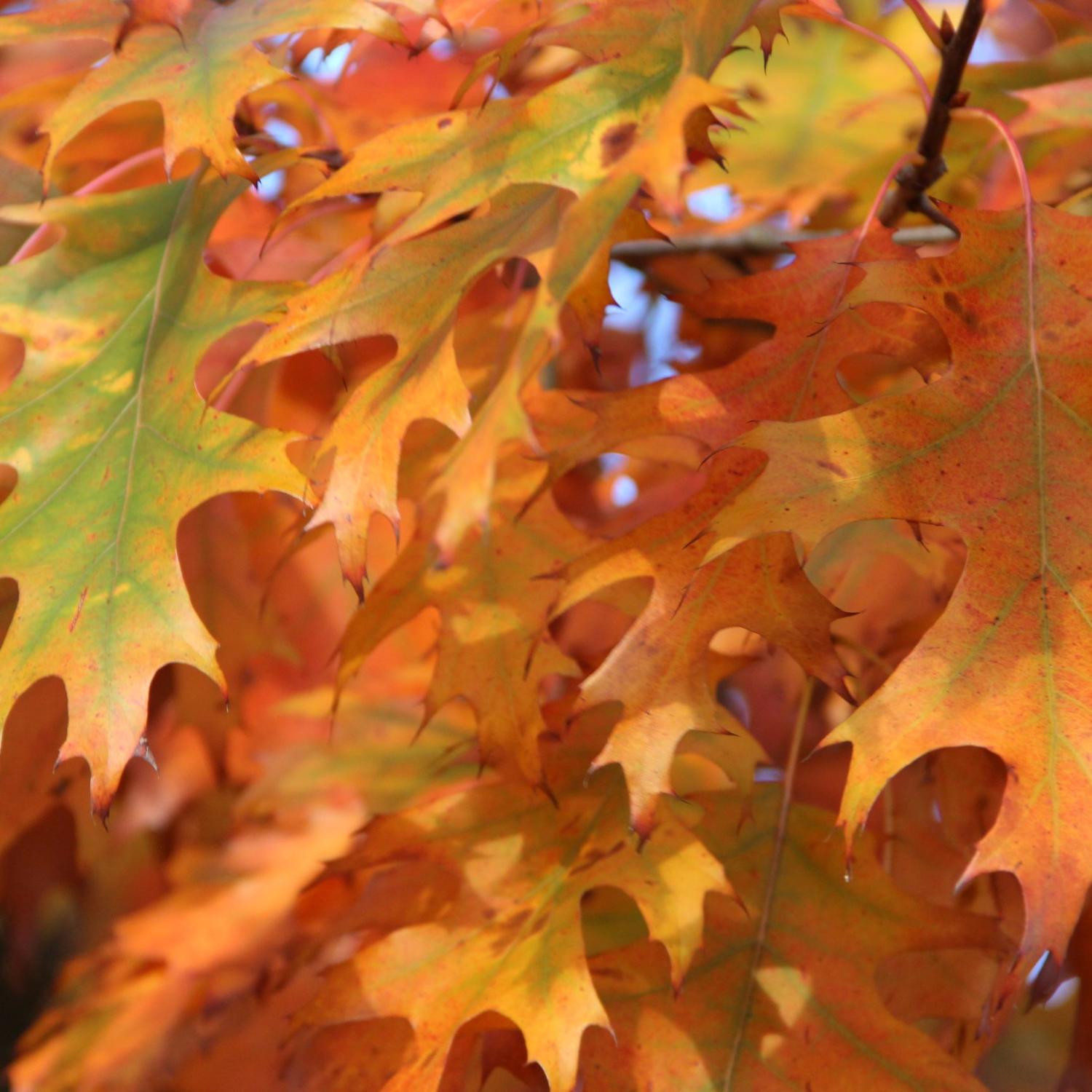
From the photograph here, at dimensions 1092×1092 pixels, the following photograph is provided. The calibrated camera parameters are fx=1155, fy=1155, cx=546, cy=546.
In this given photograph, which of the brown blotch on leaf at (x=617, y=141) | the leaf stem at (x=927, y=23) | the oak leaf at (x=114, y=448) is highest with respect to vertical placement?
the brown blotch on leaf at (x=617, y=141)

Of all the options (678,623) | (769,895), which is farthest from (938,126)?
(769,895)

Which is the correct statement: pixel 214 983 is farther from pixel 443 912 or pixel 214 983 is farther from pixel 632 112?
pixel 632 112

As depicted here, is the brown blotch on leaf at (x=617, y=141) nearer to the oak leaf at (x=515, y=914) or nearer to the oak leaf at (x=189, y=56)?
the oak leaf at (x=189, y=56)

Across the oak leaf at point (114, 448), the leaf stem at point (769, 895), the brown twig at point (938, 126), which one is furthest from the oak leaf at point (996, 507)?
the oak leaf at point (114, 448)

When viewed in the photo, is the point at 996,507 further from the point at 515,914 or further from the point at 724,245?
the point at 724,245

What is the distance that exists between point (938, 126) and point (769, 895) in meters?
0.62

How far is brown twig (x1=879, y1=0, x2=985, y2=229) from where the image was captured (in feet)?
2.75

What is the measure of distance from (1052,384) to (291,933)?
1.02m

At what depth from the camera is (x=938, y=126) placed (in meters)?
0.92

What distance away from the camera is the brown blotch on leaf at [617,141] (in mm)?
663

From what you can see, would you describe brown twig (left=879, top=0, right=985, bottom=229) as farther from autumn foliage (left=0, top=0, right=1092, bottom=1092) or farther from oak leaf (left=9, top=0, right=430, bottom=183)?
oak leaf (left=9, top=0, right=430, bottom=183)

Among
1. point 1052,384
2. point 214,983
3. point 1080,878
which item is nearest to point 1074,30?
point 1052,384

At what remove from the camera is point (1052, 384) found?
2.40ft

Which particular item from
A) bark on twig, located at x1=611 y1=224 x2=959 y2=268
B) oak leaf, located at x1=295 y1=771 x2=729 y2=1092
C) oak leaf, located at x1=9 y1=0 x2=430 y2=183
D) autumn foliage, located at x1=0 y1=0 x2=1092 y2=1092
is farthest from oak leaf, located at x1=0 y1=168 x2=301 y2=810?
bark on twig, located at x1=611 y1=224 x2=959 y2=268
